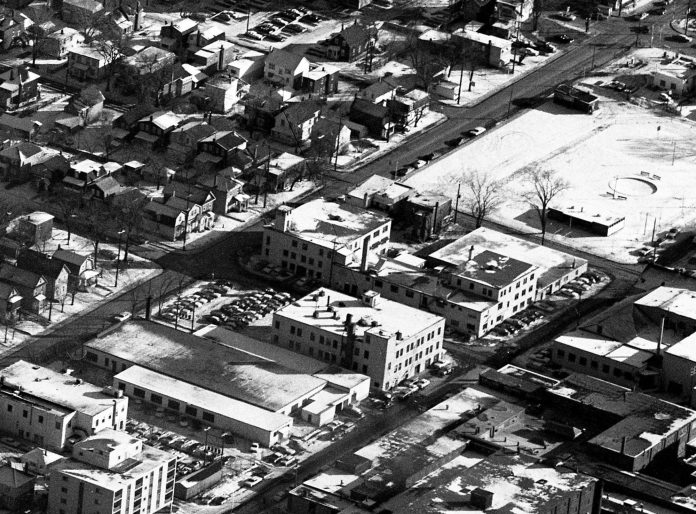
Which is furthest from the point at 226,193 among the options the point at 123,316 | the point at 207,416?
the point at 207,416

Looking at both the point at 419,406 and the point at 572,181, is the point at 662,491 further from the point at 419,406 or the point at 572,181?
the point at 572,181

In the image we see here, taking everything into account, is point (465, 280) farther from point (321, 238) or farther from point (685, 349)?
point (685, 349)

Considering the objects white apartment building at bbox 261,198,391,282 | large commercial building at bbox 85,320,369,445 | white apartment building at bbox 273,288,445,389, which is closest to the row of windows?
white apartment building at bbox 273,288,445,389

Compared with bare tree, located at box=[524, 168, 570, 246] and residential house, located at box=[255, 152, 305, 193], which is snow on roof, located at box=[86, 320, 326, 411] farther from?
bare tree, located at box=[524, 168, 570, 246]

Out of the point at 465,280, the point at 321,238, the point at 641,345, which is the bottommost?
the point at 641,345

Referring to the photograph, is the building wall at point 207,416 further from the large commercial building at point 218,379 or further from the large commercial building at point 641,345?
the large commercial building at point 641,345

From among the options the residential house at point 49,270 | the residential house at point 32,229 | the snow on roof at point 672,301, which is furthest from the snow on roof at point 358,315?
the residential house at point 32,229
